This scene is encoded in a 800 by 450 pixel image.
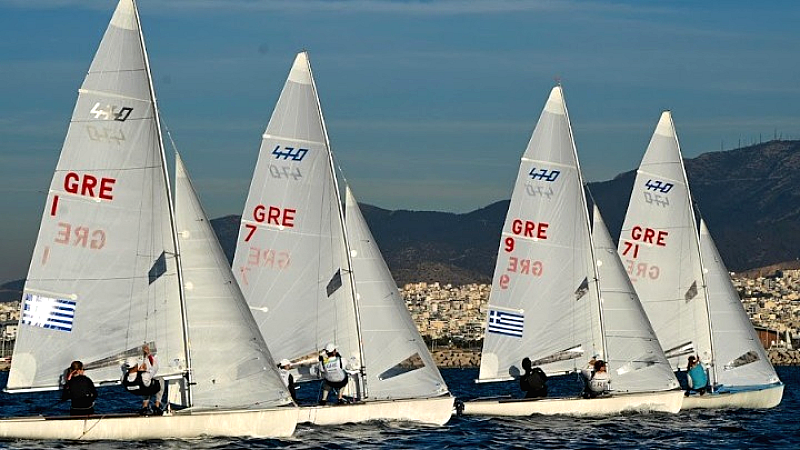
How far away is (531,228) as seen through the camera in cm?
4691

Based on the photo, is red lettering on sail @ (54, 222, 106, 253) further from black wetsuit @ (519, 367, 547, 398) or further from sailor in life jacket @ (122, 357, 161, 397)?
black wetsuit @ (519, 367, 547, 398)

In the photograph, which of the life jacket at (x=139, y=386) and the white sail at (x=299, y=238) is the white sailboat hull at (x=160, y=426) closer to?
the life jacket at (x=139, y=386)

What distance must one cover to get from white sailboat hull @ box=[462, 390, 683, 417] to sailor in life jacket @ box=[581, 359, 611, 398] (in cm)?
34

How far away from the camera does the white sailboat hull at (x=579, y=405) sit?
43.9m

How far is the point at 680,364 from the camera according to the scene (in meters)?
52.2

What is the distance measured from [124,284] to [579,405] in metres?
14.4

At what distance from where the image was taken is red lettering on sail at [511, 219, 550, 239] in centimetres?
4688

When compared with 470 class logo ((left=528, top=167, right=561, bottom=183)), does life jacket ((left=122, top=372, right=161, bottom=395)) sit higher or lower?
lower

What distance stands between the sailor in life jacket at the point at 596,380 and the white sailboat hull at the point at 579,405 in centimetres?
34

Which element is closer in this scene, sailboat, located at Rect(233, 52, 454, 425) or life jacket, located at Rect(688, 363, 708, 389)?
sailboat, located at Rect(233, 52, 454, 425)

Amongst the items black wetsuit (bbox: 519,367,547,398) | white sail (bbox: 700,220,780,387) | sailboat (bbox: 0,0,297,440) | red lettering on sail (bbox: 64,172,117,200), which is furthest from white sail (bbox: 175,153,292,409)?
white sail (bbox: 700,220,780,387)

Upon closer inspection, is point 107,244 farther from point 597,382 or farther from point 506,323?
point 597,382

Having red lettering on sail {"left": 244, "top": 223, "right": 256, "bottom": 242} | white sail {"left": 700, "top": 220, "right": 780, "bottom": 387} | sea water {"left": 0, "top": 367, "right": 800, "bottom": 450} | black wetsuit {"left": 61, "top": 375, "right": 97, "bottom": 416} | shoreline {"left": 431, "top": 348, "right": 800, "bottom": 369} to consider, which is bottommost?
sea water {"left": 0, "top": 367, "right": 800, "bottom": 450}

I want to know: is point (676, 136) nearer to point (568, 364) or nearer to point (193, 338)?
point (568, 364)
